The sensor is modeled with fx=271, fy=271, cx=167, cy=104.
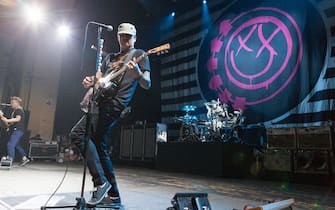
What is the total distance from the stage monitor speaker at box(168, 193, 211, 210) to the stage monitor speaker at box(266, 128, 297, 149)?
414 centimetres

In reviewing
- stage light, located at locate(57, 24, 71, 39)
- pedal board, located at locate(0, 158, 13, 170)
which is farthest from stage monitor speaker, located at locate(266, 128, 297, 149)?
stage light, located at locate(57, 24, 71, 39)

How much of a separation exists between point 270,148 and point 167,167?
7.81 ft

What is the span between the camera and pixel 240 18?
659 centimetres

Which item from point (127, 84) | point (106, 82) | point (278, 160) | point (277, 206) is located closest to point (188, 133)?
point (278, 160)

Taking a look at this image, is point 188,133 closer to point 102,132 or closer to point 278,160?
point 278,160

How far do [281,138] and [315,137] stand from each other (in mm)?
635

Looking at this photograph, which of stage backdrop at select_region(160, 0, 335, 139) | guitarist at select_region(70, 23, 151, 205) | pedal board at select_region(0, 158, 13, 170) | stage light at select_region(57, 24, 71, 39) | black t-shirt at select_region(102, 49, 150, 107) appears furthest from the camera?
stage light at select_region(57, 24, 71, 39)

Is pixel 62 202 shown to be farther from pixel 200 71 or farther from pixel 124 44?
pixel 200 71

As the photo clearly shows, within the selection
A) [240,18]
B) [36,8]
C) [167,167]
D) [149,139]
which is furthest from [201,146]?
[36,8]

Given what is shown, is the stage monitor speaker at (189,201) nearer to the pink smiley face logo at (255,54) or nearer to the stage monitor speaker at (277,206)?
the stage monitor speaker at (277,206)

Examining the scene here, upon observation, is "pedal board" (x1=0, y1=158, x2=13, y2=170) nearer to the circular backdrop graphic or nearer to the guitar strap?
the guitar strap

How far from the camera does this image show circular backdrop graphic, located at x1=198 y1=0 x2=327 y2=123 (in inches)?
209

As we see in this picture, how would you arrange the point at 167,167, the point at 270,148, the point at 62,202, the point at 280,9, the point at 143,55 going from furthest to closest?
1. the point at 167,167
2. the point at 280,9
3. the point at 270,148
4. the point at 62,202
5. the point at 143,55

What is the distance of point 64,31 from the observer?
29.4 feet
